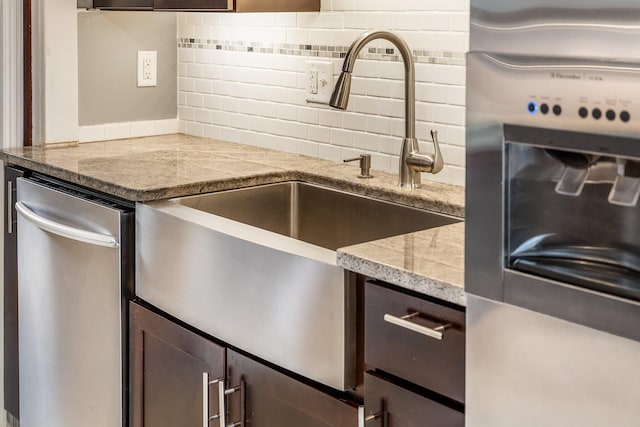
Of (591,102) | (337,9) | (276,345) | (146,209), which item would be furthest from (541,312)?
(337,9)

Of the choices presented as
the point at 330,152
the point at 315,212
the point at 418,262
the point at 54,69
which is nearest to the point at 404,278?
the point at 418,262

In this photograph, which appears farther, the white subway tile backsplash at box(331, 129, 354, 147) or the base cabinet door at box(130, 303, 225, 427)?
the white subway tile backsplash at box(331, 129, 354, 147)

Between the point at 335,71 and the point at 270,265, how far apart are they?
3.05 feet

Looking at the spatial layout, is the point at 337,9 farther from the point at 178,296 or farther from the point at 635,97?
the point at 635,97

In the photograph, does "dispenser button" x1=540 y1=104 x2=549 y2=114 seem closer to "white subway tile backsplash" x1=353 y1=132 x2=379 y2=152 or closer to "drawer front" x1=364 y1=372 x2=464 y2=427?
"drawer front" x1=364 y1=372 x2=464 y2=427

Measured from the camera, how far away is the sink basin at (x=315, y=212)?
2219mm

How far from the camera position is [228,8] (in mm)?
2445

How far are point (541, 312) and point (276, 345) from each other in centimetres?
64

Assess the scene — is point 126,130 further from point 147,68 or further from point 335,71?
point 335,71

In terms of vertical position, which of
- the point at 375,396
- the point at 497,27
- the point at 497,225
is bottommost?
the point at 375,396

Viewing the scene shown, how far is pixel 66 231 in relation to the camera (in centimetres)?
234

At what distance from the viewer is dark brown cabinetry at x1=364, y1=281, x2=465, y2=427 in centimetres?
150

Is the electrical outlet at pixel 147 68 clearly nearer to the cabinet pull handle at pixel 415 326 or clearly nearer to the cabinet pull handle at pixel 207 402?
the cabinet pull handle at pixel 207 402

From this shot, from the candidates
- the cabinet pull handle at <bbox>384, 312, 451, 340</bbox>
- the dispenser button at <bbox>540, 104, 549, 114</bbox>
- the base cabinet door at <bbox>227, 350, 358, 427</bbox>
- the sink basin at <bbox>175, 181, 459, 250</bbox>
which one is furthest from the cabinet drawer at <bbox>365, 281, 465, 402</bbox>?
the sink basin at <bbox>175, 181, 459, 250</bbox>
